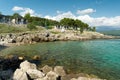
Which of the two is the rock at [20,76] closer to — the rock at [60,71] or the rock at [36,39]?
the rock at [60,71]

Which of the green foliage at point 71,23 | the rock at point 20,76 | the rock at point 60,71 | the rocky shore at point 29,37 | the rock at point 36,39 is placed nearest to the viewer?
the rock at point 20,76

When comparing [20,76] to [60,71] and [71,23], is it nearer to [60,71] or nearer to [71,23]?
[60,71]

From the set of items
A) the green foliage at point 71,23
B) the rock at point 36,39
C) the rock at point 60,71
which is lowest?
the rock at point 60,71

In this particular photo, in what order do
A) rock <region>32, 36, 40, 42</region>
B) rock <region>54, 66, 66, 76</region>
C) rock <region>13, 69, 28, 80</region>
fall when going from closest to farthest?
rock <region>13, 69, 28, 80</region> → rock <region>54, 66, 66, 76</region> → rock <region>32, 36, 40, 42</region>

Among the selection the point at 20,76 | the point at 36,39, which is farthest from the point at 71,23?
the point at 20,76

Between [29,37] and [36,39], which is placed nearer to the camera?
[29,37]

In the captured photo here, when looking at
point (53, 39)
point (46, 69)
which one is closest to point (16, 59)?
point (46, 69)

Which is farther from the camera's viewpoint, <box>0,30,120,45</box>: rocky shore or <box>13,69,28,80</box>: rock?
<box>0,30,120,45</box>: rocky shore

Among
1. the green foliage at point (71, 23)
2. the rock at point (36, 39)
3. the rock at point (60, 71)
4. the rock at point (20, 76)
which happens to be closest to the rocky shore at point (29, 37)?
the rock at point (36, 39)

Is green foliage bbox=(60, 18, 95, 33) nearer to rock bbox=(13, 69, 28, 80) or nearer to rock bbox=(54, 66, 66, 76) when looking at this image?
rock bbox=(54, 66, 66, 76)

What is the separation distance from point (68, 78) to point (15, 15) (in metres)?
170

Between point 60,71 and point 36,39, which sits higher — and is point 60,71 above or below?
below

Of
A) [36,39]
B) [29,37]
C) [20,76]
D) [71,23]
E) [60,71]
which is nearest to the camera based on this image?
[20,76]

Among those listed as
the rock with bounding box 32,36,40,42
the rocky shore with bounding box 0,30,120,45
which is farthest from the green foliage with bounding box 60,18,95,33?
the rock with bounding box 32,36,40,42
